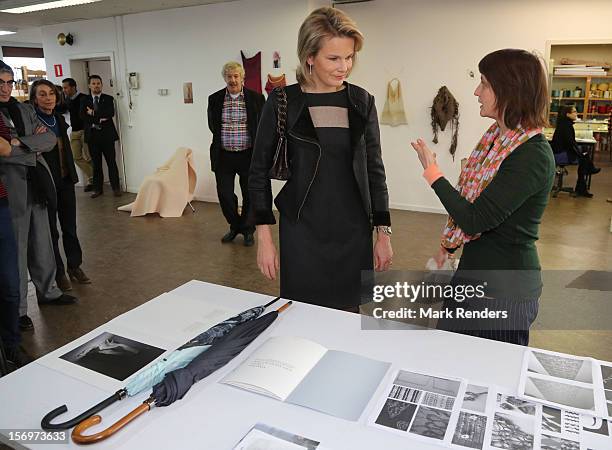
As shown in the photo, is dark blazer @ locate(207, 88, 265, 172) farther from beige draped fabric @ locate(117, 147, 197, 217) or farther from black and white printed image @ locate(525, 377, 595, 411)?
black and white printed image @ locate(525, 377, 595, 411)

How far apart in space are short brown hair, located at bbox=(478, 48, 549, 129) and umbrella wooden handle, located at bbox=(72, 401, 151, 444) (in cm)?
125

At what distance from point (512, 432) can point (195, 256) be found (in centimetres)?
404

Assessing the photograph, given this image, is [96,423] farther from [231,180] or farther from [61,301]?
[231,180]

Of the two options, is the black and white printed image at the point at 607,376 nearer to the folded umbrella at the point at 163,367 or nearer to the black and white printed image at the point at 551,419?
the black and white printed image at the point at 551,419

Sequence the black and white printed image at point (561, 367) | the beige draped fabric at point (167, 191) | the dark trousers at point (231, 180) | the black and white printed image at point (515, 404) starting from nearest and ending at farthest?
the black and white printed image at point (515, 404) → the black and white printed image at point (561, 367) → the dark trousers at point (231, 180) → the beige draped fabric at point (167, 191)

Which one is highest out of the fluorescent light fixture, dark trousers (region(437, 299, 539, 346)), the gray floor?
the fluorescent light fixture

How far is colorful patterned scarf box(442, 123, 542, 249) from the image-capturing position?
146 cm

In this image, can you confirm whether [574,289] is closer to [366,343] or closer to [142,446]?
[366,343]

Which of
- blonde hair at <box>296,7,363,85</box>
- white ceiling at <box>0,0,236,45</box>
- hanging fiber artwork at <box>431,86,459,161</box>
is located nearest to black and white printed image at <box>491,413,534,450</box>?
blonde hair at <box>296,7,363,85</box>

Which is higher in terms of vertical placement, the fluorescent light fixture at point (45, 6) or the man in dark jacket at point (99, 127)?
the fluorescent light fixture at point (45, 6)

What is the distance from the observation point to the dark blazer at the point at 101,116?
7.61 meters

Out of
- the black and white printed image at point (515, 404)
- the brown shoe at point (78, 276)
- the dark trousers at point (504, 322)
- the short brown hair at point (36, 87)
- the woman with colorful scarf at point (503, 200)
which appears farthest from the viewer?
the brown shoe at point (78, 276)

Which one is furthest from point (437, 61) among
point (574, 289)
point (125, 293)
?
point (125, 293)

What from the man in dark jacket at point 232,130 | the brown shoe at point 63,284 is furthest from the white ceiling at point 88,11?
the brown shoe at point 63,284
